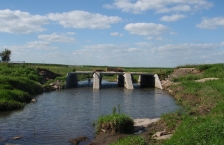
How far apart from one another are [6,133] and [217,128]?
43.5 ft

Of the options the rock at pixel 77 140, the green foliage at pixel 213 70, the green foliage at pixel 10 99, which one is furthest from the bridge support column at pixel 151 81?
the rock at pixel 77 140


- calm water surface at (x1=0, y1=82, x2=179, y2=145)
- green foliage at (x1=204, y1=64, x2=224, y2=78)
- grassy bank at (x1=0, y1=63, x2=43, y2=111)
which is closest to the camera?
calm water surface at (x1=0, y1=82, x2=179, y2=145)

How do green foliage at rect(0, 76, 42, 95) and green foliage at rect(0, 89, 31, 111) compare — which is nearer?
green foliage at rect(0, 89, 31, 111)

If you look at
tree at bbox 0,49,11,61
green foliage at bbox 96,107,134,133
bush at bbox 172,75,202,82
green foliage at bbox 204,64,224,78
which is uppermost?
tree at bbox 0,49,11,61

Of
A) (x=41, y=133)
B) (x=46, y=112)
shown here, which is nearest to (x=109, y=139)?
(x=41, y=133)

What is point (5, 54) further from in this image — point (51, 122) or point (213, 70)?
point (51, 122)

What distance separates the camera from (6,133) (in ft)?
59.5

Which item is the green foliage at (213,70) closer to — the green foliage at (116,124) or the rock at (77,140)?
the green foliage at (116,124)

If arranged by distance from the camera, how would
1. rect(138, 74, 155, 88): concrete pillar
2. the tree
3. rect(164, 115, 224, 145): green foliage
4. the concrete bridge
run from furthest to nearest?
the tree < rect(138, 74, 155, 88): concrete pillar < the concrete bridge < rect(164, 115, 224, 145): green foliage

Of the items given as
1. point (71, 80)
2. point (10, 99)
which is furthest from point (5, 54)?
point (10, 99)

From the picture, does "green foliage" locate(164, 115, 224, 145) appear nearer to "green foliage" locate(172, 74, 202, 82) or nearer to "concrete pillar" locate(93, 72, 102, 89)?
"green foliage" locate(172, 74, 202, 82)

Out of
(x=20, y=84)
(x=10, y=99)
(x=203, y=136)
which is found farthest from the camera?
(x=20, y=84)

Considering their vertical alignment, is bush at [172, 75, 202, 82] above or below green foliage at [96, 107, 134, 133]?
above

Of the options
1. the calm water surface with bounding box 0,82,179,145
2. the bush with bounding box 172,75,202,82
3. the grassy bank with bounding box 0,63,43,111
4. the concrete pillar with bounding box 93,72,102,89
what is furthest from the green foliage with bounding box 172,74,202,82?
the grassy bank with bounding box 0,63,43,111
